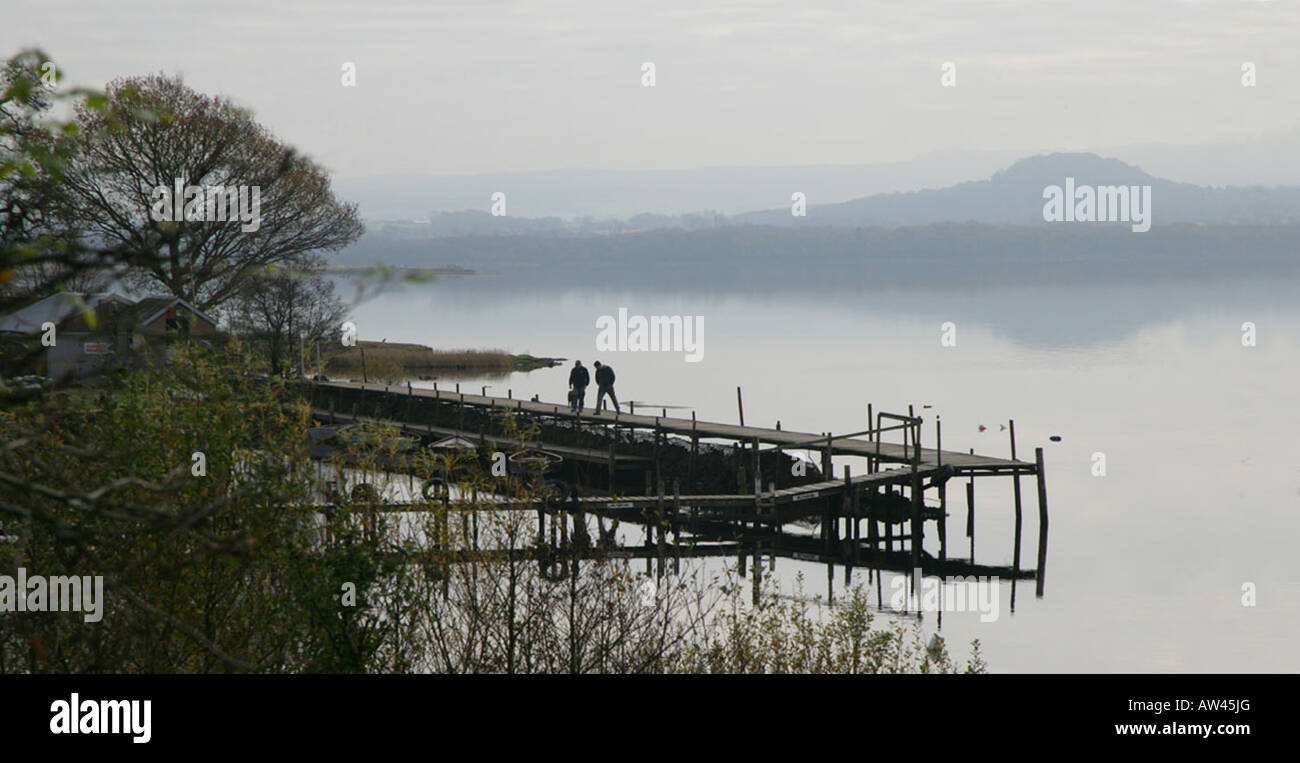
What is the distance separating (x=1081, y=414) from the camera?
2751 inches

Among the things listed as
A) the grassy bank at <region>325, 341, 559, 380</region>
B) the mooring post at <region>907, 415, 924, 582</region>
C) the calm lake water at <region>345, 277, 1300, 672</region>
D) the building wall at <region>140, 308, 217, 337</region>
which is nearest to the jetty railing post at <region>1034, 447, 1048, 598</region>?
the calm lake water at <region>345, 277, 1300, 672</region>

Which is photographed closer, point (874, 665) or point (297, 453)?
point (297, 453)

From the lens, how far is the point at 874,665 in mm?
21672

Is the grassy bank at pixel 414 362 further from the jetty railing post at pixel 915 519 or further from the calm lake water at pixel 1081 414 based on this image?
the jetty railing post at pixel 915 519

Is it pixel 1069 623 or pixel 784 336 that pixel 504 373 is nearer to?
pixel 784 336

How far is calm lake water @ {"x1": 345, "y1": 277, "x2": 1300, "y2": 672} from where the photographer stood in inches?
1390

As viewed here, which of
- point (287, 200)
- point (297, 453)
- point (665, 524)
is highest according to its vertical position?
point (287, 200)

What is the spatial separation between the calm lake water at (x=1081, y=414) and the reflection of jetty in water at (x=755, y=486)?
1515 mm

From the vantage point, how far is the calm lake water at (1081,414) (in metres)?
→ 35.3

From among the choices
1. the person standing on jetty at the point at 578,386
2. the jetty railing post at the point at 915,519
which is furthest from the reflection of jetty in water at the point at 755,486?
the person standing on jetty at the point at 578,386

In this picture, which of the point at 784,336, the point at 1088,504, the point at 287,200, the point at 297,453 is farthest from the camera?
the point at 784,336

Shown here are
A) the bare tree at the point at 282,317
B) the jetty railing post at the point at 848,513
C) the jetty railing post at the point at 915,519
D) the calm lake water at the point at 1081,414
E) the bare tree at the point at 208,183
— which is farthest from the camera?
the bare tree at the point at 282,317
